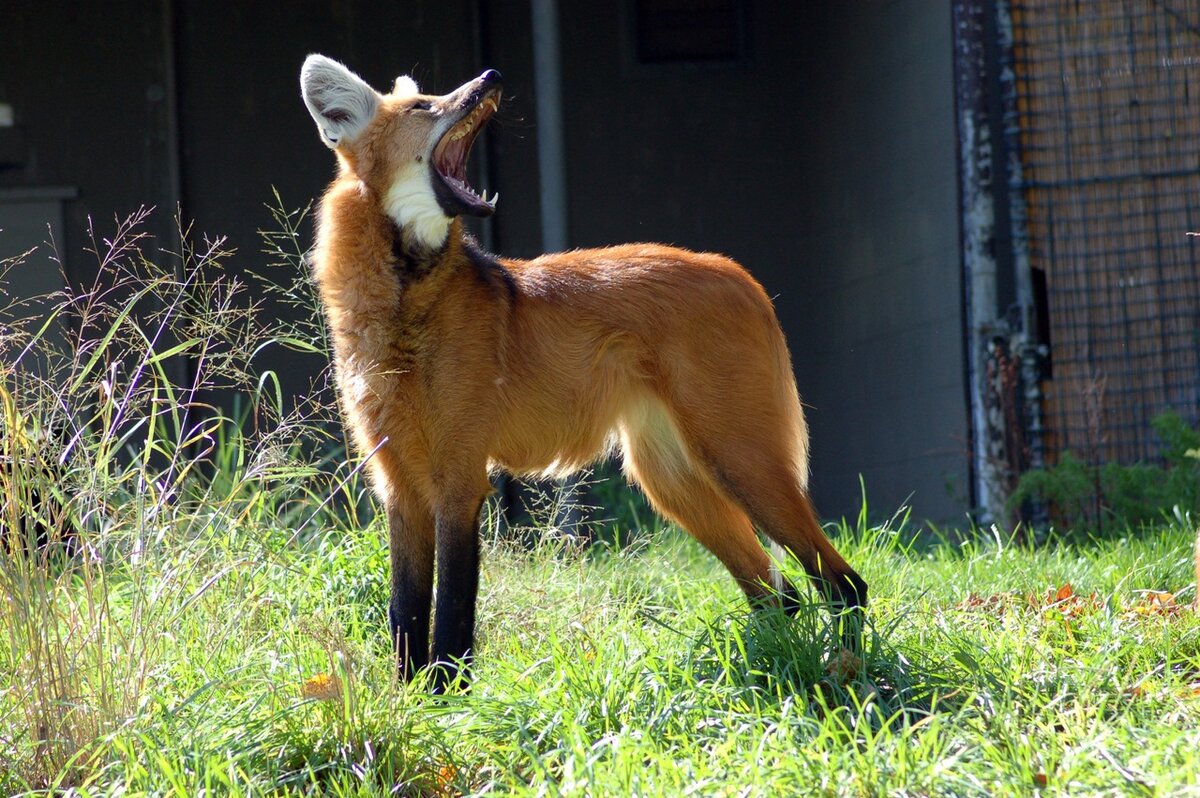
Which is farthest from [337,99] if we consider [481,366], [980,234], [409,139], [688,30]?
[688,30]

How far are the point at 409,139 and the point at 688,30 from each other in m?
4.87

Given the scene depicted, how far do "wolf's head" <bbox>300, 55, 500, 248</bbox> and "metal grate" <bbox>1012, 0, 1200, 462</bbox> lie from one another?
3115mm

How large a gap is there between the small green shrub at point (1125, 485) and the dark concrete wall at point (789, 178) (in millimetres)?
1705

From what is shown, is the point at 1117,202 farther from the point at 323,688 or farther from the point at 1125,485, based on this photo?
the point at 323,688

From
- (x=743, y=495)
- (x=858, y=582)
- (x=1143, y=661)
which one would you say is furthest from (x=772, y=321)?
(x=1143, y=661)

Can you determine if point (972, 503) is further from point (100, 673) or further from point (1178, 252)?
point (100, 673)

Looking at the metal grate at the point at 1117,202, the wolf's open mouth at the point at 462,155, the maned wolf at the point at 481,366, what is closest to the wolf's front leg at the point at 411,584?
the maned wolf at the point at 481,366

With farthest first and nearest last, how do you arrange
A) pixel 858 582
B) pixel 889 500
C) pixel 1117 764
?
1. pixel 889 500
2. pixel 858 582
3. pixel 1117 764

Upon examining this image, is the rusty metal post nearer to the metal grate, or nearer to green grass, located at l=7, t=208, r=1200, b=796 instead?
the metal grate

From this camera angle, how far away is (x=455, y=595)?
315 cm

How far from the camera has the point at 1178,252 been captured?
18.3 feet

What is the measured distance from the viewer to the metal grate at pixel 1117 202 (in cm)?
557

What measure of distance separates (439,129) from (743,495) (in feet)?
4.11

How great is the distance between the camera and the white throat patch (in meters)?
3.34
